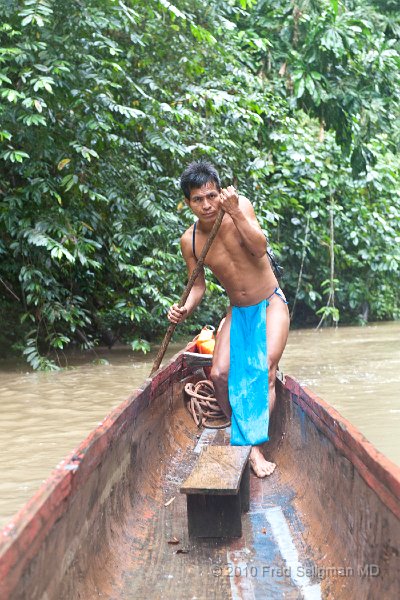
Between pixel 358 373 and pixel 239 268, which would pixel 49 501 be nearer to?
pixel 239 268

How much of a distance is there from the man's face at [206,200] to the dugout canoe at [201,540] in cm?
93

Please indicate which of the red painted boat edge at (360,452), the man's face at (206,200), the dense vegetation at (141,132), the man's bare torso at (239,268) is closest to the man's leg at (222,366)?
the man's bare torso at (239,268)

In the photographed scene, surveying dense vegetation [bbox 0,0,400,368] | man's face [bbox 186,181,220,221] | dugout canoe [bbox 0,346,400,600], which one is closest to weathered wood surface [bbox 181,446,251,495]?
dugout canoe [bbox 0,346,400,600]

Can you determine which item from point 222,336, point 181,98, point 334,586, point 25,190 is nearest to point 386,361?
point 181,98

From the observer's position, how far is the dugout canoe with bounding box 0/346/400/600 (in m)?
1.67

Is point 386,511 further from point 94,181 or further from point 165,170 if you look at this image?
point 165,170

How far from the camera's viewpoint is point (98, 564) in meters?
2.07

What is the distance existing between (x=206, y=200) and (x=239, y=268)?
1.39 ft

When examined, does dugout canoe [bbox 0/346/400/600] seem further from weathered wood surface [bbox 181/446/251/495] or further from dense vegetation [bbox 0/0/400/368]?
dense vegetation [bbox 0/0/400/368]

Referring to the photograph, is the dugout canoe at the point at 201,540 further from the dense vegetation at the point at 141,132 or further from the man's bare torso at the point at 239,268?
the dense vegetation at the point at 141,132

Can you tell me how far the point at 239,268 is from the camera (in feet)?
12.0

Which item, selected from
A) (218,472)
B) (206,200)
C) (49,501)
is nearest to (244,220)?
(206,200)

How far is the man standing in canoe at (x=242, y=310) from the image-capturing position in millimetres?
3408

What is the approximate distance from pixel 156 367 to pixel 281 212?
324 inches
